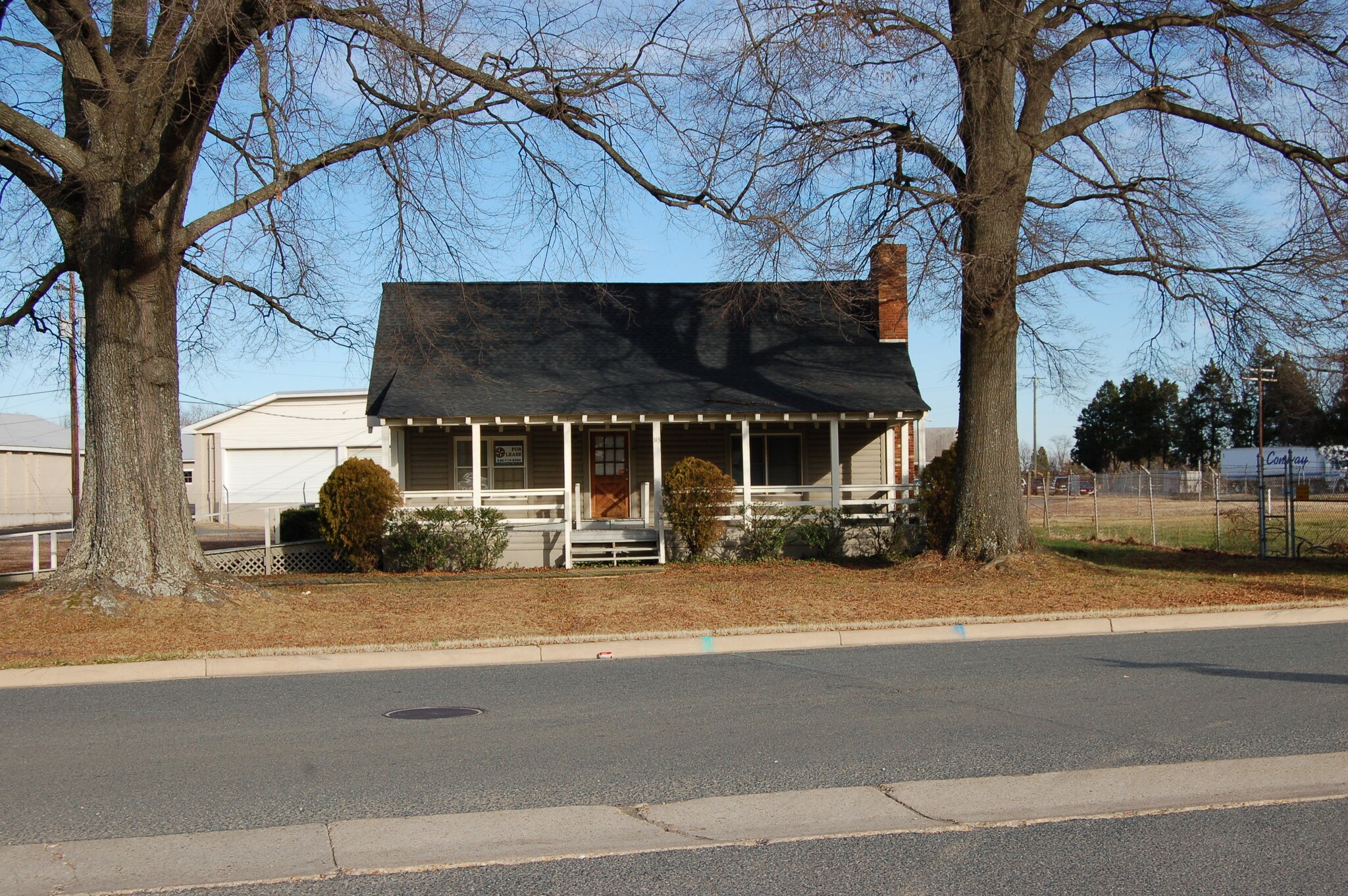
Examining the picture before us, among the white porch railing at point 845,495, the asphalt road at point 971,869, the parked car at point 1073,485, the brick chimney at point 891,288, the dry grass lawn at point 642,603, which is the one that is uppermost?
the brick chimney at point 891,288

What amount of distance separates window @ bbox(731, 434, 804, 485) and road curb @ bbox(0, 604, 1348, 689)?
11.8 meters

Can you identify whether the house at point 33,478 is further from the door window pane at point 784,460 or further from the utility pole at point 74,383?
the door window pane at point 784,460

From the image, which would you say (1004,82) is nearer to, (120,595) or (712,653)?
(712,653)

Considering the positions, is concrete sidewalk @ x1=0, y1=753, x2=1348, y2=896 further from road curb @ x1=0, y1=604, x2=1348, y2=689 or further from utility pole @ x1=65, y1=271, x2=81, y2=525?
utility pole @ x1=65, y1=271, x2=81, y2=525

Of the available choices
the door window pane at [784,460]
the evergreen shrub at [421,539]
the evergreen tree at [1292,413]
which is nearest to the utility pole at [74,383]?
the evergreen shrub at [421,539]

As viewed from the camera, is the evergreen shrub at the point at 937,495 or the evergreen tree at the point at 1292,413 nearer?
the evergreen shrub at the point at 937,495

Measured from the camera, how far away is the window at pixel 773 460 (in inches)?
931

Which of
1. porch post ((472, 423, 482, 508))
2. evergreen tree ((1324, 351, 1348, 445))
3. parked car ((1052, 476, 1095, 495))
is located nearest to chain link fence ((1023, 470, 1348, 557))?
parked car ((1052, 476, 1095, 495))

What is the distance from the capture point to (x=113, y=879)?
4.71 metres

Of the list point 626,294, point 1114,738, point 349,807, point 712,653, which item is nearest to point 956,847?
point 1114,738

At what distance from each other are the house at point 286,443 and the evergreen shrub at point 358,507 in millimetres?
22375

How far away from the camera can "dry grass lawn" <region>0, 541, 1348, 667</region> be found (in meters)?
11.4

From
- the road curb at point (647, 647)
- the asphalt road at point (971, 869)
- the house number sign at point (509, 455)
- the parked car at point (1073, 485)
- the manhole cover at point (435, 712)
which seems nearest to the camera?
the asphalt road at point (971, 869)

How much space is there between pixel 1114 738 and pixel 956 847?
2351mm
